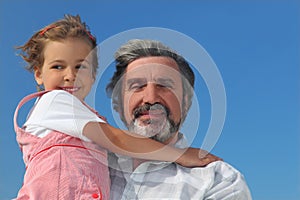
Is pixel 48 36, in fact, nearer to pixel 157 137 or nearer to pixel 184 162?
pixel 157 137

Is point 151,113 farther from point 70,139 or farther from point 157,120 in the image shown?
point 70,139

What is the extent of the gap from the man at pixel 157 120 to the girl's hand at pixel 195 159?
3 cm

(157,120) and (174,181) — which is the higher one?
(157,120)

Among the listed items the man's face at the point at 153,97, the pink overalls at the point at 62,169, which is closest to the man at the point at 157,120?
the man's face at the point at 153,97

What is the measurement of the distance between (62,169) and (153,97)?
0.66 metres

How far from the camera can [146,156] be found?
2.12 metres

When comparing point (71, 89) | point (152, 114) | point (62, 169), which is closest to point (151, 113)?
point (152, 114)

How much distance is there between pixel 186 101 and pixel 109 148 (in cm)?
63

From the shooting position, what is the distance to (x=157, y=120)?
7.44 ft

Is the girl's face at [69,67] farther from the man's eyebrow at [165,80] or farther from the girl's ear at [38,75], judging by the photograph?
the man's eyebrow at [165,80]

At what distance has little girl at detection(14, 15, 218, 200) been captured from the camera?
6.27ft

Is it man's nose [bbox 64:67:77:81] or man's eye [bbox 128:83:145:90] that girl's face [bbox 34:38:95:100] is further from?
man's eye [bbox 128:83:145:90]

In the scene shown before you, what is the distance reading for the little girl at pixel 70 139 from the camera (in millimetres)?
1910

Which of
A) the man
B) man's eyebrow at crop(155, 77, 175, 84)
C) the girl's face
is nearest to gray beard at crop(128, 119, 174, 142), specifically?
the man
